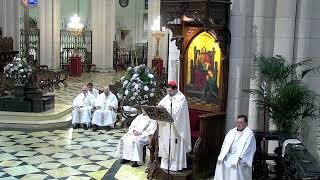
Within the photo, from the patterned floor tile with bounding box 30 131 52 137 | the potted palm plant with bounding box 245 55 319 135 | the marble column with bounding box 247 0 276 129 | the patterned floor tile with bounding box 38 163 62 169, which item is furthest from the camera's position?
the patterned floor tile with bounding box 30 131 52 137

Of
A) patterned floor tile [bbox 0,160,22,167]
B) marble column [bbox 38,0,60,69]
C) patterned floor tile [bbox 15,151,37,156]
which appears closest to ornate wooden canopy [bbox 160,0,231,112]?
patterned floor tile [bbox 15,151,37,156]

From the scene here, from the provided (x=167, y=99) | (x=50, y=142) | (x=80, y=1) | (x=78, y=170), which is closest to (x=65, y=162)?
(x=78, y=170)

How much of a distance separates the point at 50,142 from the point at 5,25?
1139cm

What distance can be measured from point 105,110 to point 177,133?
541cm

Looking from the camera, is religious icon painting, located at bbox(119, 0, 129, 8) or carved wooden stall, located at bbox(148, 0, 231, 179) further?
Result: religious icon painting, located at bbox(119, 0, 129, 8)

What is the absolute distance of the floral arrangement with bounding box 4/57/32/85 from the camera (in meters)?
15.1

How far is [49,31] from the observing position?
2756 centimetres

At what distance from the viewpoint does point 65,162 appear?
11.0 meters

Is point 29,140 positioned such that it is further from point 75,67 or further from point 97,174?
point 75,67

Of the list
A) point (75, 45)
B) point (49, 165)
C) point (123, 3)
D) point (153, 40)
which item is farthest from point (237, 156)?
point (123, 3)

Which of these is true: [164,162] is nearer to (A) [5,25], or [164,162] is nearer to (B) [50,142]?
(B) [50,142]

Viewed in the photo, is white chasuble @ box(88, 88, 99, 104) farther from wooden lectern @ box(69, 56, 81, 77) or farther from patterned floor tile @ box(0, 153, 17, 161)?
wooden lectern @ box(69, 56, 81, 77)

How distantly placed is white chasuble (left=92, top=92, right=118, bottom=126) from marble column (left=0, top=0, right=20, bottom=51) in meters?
9.73

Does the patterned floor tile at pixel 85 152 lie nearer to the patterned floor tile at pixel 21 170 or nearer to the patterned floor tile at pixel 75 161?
the patterned floor tile at pixel 75 161
